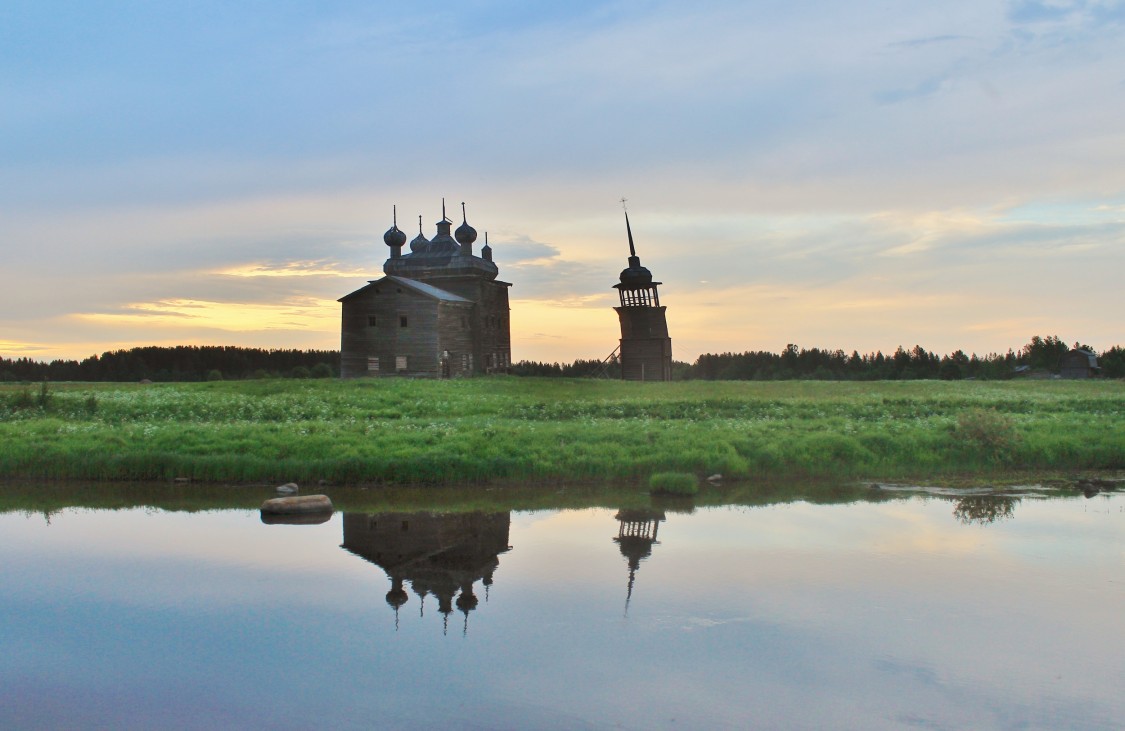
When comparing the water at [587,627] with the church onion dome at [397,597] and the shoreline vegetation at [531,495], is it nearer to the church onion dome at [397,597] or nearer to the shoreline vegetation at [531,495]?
the church onion dome at [397,597]

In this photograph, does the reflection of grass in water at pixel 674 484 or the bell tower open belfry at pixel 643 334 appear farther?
the bell tower open belfry at pixel 643 334

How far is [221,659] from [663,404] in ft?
84.9

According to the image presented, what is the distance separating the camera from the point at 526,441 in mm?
24984

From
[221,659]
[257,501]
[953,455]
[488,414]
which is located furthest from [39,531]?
[953,455]

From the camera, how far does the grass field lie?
917 inches

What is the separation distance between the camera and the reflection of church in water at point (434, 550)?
13.3 meters

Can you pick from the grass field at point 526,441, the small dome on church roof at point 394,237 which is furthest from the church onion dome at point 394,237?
the grass field at point 526,441

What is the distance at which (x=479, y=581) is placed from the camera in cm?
1389

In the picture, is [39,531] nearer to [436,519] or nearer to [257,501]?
[257,501]

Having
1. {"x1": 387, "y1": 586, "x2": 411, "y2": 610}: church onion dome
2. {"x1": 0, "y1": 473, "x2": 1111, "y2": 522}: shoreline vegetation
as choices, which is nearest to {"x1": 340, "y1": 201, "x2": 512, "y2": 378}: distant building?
{"x1": 0, "y1": 473, "x2": 1111, "y2": 522}: shoreline vegetation

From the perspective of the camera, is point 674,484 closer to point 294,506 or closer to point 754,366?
point 294,506

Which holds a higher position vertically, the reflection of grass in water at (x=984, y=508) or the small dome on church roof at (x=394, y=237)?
the small dome on church roof at (x=394, y=237)

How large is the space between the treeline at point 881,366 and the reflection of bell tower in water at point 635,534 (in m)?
52.4

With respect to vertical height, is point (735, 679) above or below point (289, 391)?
below
